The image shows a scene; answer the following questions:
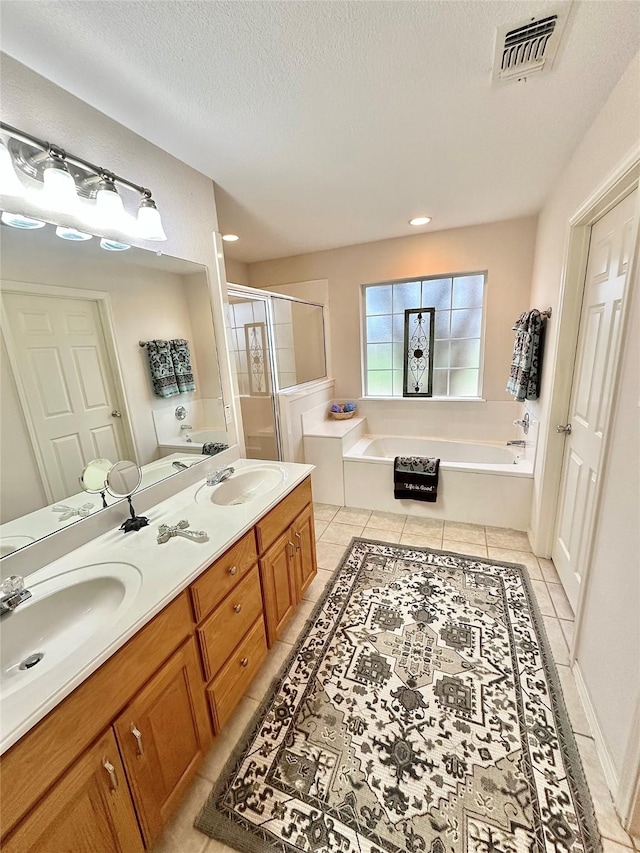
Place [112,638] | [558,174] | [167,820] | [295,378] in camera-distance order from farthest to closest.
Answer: [295,378], [558,174], [167,820], [112,638]

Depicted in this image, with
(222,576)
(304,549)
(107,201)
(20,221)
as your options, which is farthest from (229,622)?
(107,201)

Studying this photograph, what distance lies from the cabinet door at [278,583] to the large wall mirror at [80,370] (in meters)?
0.67

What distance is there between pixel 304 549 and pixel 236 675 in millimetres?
690

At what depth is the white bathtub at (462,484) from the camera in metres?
2.59

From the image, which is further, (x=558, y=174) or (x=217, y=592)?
(x=558, y=174)

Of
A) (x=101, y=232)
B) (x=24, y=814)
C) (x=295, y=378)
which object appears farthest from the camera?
(x=295, y=378)

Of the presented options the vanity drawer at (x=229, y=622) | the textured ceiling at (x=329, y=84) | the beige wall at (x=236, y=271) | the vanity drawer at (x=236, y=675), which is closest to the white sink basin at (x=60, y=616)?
the vanity drawer at (x=229, y=622)

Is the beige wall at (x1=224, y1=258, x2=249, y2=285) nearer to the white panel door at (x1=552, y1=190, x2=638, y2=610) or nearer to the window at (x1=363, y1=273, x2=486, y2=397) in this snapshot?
the window at (x1=363, y1=273, x2=486, y2=397)

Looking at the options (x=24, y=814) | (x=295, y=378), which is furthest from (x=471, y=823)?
(x=295, y=378)

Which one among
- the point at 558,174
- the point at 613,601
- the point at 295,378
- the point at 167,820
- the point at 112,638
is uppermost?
the point at 558,174

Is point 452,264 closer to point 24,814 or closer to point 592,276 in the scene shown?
point 592,276

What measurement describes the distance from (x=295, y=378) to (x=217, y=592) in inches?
95.5

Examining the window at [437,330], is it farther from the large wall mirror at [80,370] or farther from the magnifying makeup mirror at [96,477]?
the magnifying makeup mirror at [96,477]

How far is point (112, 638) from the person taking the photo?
0.84 meters
